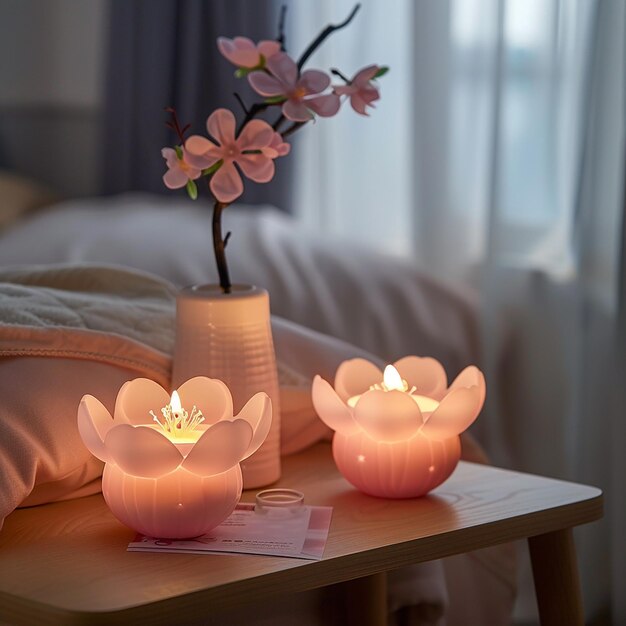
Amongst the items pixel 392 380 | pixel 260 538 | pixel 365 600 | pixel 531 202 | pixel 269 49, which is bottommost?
pixel 365 600

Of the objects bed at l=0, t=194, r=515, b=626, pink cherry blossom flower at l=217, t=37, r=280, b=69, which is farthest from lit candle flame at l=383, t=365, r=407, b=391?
bed at l=0, t=194, r=515, b=626

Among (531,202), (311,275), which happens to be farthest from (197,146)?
(531,202)

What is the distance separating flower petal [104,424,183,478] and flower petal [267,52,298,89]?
0.33 metres

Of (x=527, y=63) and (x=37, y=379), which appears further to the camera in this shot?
(x=527, y=63)

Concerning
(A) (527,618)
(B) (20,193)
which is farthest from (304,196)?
(A) (527,618)

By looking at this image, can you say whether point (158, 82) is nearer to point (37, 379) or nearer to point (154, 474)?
point (37, 379)

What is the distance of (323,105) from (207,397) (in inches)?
11.2

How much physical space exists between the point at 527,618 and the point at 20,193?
1.55 meters

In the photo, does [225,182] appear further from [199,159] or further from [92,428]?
[92,428]

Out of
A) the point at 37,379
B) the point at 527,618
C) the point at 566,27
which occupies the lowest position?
the point at 527,618

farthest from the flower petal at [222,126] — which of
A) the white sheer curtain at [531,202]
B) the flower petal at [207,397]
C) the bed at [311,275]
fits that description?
the white sheer curtain at [531,202]

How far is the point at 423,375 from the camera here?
43.2 inches

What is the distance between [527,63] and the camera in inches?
66.9

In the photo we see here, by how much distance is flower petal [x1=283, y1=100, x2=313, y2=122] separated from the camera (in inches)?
37.1
